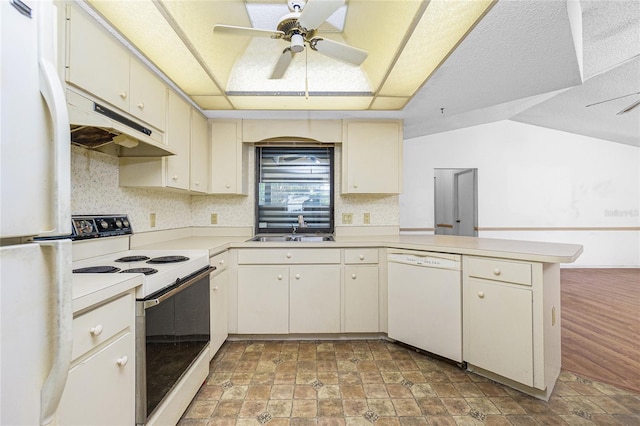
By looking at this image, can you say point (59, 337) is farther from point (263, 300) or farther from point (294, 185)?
point (294, 185)

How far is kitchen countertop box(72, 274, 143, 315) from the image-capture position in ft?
2.92

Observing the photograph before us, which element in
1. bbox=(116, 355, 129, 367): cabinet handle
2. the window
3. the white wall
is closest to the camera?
bbox=(116, 355, 129, 367): cabinet handle

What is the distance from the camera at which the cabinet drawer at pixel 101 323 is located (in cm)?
88

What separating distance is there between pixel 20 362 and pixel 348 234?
8.65 feet

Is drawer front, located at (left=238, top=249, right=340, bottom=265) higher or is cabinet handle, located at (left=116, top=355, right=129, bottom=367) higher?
drawer front, located at (left=238, top=249, right=340, bottom=265)

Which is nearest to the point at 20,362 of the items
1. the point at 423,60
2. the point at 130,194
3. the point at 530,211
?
the point at 130,194

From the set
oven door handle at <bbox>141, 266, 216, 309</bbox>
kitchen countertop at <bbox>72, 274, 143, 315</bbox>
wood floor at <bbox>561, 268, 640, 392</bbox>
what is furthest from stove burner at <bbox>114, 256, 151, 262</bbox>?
wood floor at <bbox>561, 268, 640, 392</bbox>

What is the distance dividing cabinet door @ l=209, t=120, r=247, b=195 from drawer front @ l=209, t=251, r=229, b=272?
76 centimetres

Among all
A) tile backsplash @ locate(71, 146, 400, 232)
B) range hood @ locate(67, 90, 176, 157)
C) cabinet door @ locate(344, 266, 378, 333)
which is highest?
range hood @ locate(67, 90, 176, 157)

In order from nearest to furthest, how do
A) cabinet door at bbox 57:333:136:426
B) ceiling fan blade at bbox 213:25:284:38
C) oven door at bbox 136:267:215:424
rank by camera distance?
cabinet door at bbox 57:333:136:426 < oven door at bbox 136:267:215:424 < ceiling fan blade at bbox 213:25:284:38

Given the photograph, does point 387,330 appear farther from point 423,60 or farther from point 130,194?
point 130,194

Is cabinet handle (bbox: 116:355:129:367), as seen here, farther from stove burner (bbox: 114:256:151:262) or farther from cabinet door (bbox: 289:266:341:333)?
cabinet door (bbox: 289:266:341:333)

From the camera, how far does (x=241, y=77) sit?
232cm

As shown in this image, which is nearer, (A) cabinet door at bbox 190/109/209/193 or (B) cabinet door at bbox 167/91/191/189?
(B) cabinet door at bbox 167/91/191/189
